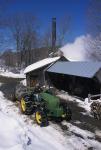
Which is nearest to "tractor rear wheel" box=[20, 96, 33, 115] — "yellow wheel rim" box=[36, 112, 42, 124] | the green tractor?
the green tractor

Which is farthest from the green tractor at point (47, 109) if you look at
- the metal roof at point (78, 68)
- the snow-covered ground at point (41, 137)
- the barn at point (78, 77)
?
the metal roof at point (78, 68)

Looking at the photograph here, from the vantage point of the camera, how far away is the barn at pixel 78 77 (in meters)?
20.7

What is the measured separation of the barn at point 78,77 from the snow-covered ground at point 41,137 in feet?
24.7

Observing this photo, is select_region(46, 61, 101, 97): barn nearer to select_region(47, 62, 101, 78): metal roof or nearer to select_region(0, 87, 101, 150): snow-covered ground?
select_region(47, 62, 101, 78): metal roof

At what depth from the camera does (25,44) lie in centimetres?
6488

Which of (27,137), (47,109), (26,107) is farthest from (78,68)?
(27,137)

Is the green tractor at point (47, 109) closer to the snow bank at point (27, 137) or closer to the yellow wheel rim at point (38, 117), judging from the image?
the yellow wheel rim at point (38, 117)

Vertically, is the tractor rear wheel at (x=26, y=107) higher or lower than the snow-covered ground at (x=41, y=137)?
lower

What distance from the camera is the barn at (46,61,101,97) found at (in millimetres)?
20717

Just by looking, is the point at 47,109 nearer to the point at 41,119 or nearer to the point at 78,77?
the point at 41,119

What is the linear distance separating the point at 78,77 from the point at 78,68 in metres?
1.86

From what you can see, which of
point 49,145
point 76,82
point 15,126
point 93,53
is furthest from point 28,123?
point 93,53

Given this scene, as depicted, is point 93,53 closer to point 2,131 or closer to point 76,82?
point 76,82

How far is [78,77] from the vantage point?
83.1 feet
